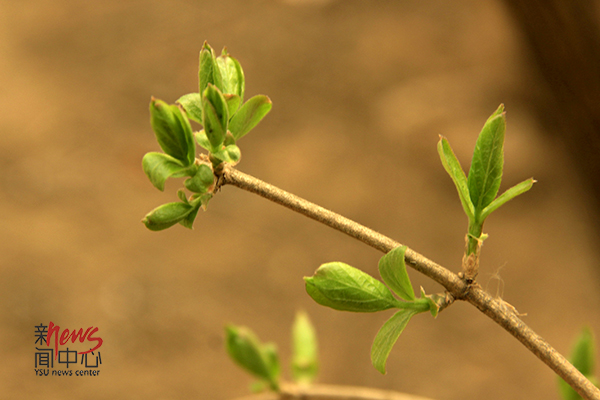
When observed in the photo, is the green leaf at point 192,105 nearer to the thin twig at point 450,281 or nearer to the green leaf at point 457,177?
the thin twig at point 450,281

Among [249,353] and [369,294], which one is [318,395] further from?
[369,294]

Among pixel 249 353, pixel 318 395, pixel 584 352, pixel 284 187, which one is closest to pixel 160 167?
pixel 249 353

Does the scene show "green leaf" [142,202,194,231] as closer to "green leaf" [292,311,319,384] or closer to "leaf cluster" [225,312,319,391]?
"leaf cluster" [225,312,319,391]

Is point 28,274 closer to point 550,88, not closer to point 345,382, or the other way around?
point 345,382

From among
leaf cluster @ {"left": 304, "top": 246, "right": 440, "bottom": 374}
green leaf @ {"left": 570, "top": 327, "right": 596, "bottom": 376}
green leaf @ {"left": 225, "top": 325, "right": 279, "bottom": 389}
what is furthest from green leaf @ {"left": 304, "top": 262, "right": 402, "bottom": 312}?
green leaf @ {"left": 570, "top": 327, "right": 596, "bottom": 376}

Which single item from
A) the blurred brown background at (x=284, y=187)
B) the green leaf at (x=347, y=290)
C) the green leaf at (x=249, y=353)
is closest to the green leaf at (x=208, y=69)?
the green leaf at (x=347, y=290)

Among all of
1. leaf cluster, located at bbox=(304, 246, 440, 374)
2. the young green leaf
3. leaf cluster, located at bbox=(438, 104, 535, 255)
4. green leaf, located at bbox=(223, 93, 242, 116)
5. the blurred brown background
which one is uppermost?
the blurred brown background
